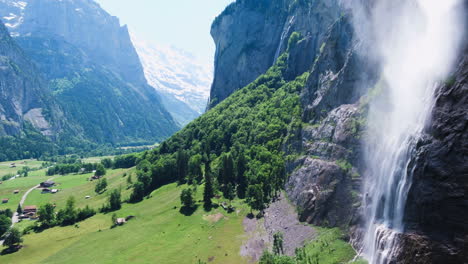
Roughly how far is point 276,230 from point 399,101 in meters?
44.2

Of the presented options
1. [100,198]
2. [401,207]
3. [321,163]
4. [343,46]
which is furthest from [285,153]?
[100,198]

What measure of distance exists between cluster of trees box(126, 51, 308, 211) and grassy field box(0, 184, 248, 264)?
10.6 m

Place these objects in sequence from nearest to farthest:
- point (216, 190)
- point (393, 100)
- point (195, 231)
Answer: point (393, 100), point (195, 231), point (216, 190)

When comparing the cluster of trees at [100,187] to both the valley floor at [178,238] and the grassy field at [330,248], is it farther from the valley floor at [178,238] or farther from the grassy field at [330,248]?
the grassy field at [330,248]

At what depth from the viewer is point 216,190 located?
13125 cm

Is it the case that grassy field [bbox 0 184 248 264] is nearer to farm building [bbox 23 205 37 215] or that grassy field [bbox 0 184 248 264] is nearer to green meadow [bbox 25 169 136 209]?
green meadow [bbox 25 169 136 209]

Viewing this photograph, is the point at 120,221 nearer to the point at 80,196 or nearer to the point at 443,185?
the point at 80,196

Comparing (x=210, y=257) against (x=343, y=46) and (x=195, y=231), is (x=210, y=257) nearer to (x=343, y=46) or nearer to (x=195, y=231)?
(x=195, y=231)

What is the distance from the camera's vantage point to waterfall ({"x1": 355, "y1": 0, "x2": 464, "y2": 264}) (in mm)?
56531

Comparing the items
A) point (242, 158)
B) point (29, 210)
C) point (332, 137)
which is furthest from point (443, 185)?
point (29, 210)

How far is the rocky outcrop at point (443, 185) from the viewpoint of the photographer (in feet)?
153

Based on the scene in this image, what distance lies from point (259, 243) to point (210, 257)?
12.9 m

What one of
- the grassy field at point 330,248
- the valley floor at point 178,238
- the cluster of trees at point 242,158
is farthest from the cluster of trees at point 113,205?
the grassy field at point 330,248

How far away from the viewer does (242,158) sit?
136 m
